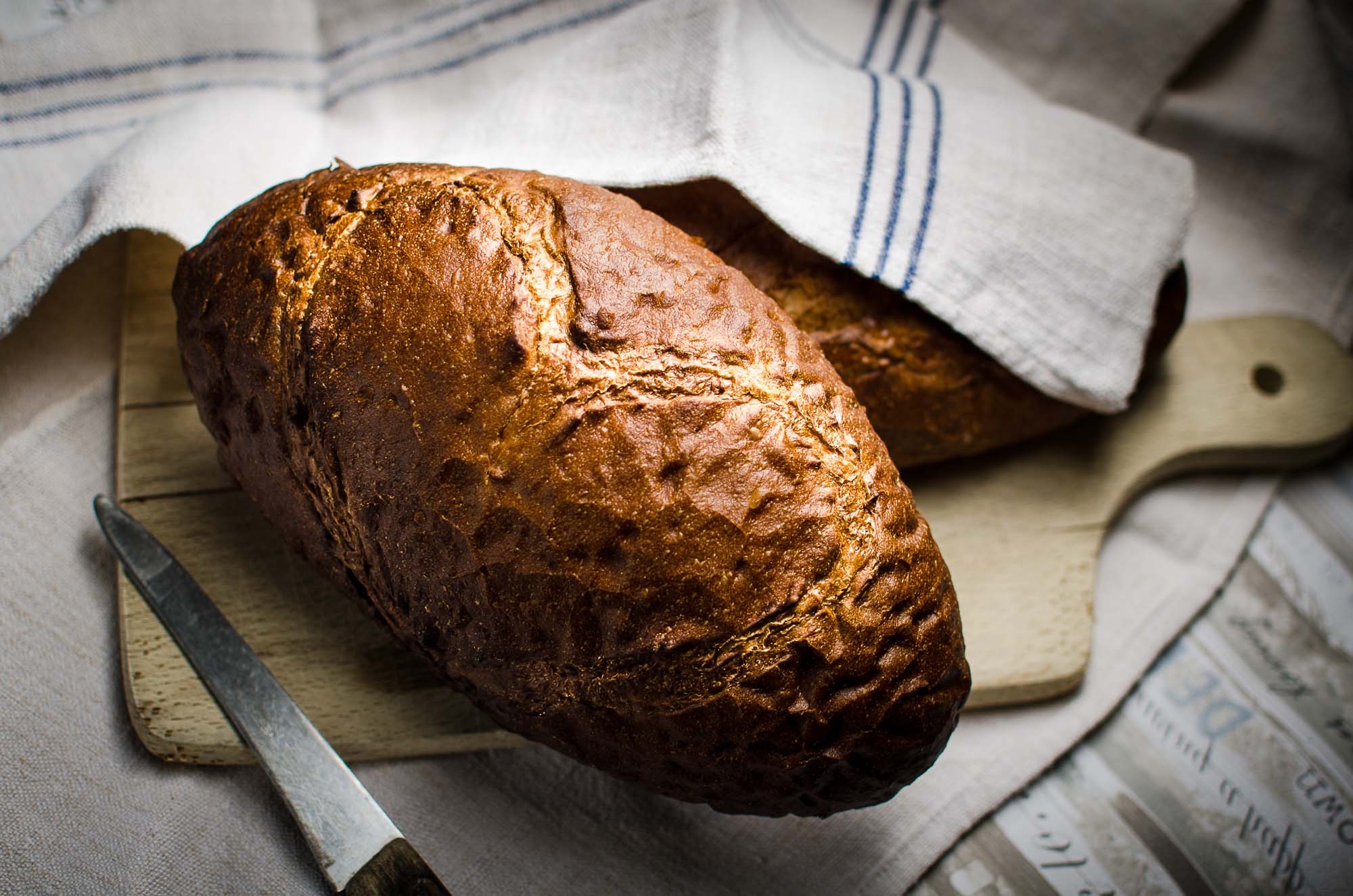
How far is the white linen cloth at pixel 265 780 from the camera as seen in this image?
1329mm

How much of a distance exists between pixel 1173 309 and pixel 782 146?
81cm

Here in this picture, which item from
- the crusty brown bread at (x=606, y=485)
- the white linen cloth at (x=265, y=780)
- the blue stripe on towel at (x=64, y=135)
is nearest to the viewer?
the crusty brown bread at (x=606, y=485)

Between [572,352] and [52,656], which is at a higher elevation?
[572,352]

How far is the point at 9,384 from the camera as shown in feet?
5.18

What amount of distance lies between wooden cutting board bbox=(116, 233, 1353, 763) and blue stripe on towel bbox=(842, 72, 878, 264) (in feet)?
1.58

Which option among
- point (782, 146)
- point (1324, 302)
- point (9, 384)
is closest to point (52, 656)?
point (9, 384)

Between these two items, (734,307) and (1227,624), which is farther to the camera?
(1227,624)

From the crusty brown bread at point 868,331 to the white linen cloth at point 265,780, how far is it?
18.7 inches

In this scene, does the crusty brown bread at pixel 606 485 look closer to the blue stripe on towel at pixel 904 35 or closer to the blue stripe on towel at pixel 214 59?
the blue stripe on towel at pixel 214 59

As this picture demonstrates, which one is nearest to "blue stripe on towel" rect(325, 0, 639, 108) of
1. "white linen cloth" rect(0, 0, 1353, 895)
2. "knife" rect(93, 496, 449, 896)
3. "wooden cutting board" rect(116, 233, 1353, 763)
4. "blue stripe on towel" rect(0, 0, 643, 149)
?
"blue stripe on towel" rect(0, 0, 643, 149)

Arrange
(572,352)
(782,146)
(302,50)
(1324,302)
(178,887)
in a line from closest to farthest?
1. (572,352)
2. (178,887)
3. (782,146)
4. (302,50)
5. (1324,302)

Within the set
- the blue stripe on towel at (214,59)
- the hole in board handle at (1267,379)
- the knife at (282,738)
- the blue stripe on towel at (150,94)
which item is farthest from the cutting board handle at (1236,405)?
the blue stripe on towel at (150,94)

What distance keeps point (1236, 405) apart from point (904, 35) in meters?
1.02

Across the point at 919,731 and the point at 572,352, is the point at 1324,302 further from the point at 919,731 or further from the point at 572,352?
the point at 572,352
